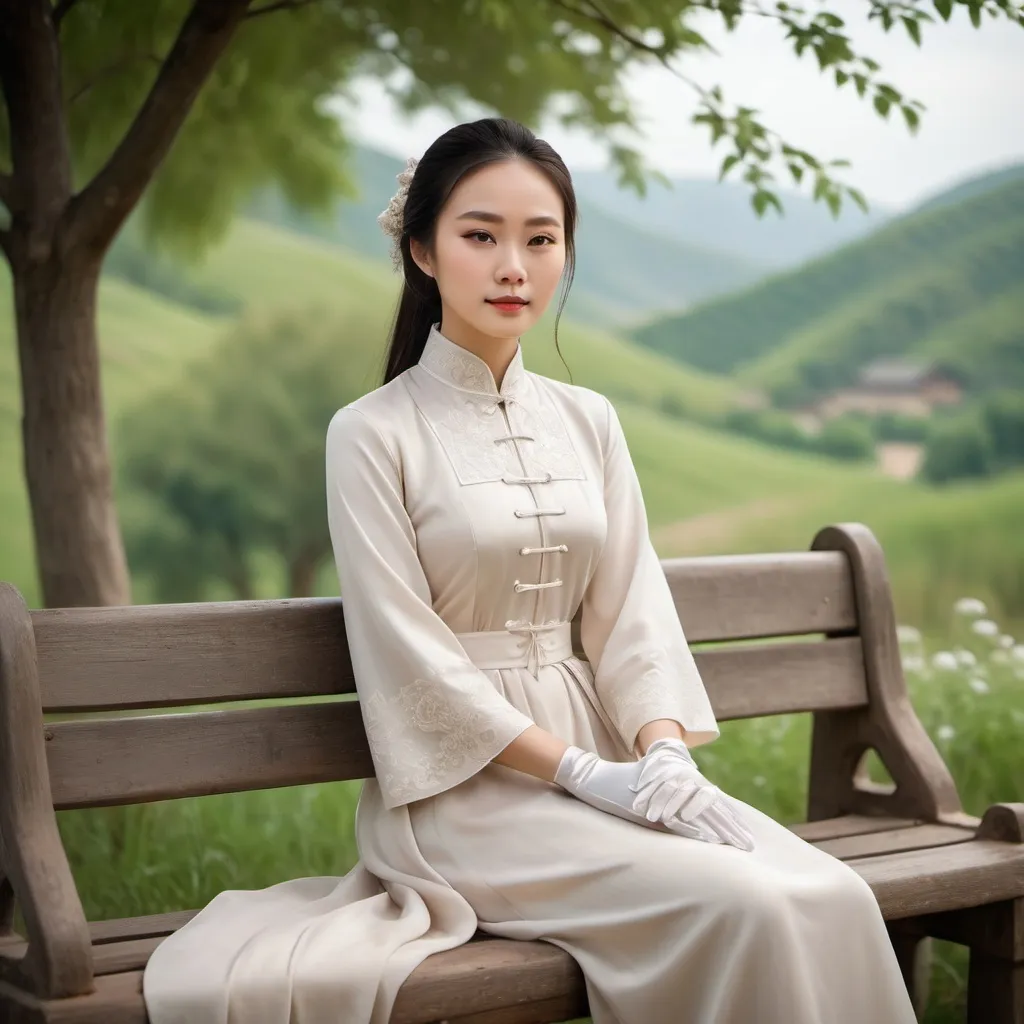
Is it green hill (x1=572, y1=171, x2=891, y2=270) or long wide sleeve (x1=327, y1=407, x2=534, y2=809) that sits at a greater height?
green hill (x1=572, y1=171, x2=891, y2=270)

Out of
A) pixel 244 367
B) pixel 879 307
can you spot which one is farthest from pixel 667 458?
pixel 244 367

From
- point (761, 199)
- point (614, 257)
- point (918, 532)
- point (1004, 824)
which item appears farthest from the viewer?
point (614, 257)

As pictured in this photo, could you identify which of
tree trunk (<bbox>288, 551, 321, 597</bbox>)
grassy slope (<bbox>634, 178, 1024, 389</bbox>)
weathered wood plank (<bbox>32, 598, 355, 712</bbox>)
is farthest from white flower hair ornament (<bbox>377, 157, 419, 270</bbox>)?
grassy slope (<bbox>634, 178, 1024, 389</bbox>)

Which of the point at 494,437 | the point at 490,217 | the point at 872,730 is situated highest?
the point at 490,217

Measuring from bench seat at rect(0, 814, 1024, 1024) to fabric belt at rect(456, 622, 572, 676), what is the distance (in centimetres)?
45

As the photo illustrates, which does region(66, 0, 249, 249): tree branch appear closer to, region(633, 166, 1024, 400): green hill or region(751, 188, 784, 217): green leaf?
region(751, 188, 784, 217): green leaf

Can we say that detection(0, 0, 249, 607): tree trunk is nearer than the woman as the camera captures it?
No

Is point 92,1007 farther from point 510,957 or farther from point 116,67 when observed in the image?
point 116,67

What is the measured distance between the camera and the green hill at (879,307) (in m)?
8.45

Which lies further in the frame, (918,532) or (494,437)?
(918,532)

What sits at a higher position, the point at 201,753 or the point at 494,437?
the point at 494,437

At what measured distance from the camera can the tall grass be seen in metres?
3.41

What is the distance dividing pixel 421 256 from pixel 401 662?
74 cm

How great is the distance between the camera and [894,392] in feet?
27.6
